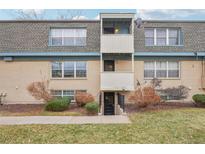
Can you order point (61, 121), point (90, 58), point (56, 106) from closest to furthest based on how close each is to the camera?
point (61, 121)
point (56, 106)
point (90, 58)

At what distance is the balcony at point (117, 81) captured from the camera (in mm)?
16406

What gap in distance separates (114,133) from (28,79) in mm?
11525

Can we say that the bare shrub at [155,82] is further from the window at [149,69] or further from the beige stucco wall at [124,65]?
the beige stucco wall at [124,65]

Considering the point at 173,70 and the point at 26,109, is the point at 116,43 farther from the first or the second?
the point at 26,109

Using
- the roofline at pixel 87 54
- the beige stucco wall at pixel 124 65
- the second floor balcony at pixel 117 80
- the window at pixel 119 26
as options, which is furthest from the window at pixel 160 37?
the second floor balcony at pixel 117 80

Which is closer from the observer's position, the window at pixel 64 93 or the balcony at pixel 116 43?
the balcony at pixel 116 43

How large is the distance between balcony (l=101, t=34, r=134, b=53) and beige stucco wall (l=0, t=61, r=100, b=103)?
2620mm

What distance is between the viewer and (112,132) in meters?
8.50

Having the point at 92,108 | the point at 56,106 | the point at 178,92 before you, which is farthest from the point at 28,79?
the point at 178,92

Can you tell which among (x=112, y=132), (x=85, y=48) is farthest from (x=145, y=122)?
Result: (x=85, y=48)

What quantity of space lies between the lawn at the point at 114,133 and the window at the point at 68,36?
10.0 metres

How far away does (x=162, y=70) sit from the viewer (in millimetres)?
17984
